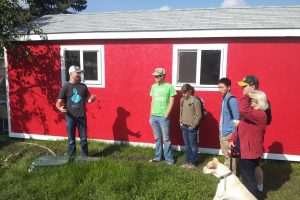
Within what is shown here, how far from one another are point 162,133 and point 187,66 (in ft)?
5.91

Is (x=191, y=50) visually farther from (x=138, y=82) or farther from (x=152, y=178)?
(x=152, y=178)

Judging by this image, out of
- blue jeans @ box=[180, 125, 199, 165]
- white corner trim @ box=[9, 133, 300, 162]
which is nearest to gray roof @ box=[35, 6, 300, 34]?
blue jeans @ box=[180, 125, 199, 165]

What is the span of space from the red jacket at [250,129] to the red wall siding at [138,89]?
2.67 meters

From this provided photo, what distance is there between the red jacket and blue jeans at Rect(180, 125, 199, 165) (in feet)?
5.50

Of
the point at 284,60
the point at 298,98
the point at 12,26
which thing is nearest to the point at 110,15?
the point at 12,26

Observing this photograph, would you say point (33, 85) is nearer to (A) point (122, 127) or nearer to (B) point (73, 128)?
(B) point (73, 128)

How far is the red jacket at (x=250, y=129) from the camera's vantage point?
142 inches

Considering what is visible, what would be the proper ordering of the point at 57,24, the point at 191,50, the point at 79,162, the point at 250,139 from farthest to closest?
1. the point at 57,24
2. the point at 191,50
3. the point at 79,162
4. the point at 250,139

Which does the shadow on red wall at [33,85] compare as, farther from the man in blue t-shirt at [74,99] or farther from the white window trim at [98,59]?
the man in blue t-shirt at [74,99]

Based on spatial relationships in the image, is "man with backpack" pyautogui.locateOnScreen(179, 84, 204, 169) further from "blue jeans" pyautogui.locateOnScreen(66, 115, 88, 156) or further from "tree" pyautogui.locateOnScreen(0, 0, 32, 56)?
"tree" pyautogui.locateOnScreen(0, 0, 32, 56)

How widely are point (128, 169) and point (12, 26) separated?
487 cm

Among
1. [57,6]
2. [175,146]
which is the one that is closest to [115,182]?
[175,146]

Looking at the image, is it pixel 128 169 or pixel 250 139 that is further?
pixel 128 169

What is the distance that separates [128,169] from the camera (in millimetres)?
4867
